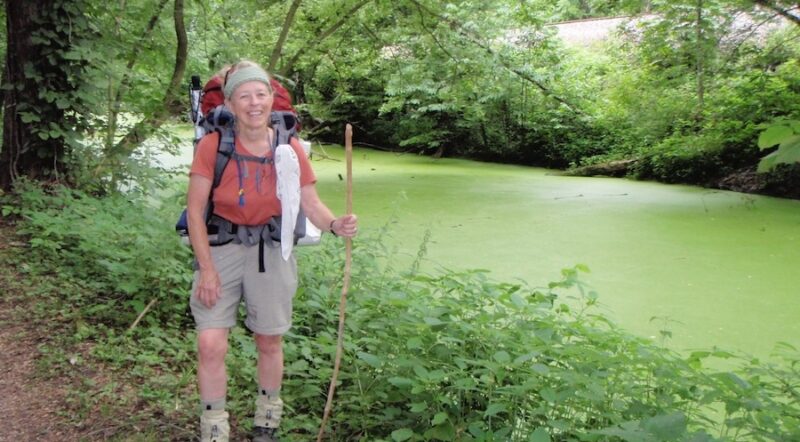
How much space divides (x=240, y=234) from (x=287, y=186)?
0.17 metres

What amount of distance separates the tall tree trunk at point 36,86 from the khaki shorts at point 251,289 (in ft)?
8.86

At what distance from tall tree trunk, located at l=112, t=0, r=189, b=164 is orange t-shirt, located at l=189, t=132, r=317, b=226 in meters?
3.06

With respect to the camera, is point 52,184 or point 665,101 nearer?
point 52,184

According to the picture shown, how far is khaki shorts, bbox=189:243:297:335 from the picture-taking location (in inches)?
63.7

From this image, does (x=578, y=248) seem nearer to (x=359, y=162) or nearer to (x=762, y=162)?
(x=762, y=162)

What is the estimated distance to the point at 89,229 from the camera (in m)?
3.12

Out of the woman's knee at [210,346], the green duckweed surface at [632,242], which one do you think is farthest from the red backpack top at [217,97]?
the green duckweed surface at [632,242]

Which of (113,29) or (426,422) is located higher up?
(113,29)

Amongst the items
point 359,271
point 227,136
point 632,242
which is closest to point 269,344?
point 227,136

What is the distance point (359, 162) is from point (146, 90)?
21.9 ft

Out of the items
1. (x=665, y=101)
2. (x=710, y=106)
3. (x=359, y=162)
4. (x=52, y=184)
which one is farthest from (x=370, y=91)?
(x=52, y=184)

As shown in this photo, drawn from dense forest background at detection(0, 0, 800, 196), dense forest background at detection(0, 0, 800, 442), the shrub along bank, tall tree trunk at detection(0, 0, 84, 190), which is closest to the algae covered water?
dense forest background at detection(0, 0, 800, 442)

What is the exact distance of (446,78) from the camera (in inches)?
306

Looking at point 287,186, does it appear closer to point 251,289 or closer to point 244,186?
point 244,186
